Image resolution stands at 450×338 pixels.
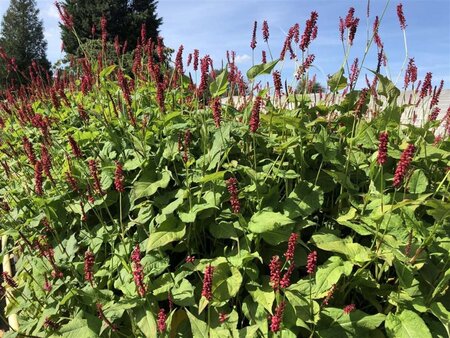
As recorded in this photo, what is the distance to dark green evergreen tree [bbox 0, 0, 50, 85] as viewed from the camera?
134 ft

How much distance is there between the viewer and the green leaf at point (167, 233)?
73.6 inches

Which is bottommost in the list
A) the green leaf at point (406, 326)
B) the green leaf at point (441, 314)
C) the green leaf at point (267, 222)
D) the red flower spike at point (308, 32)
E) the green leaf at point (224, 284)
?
the green leaf at point (406, 326)

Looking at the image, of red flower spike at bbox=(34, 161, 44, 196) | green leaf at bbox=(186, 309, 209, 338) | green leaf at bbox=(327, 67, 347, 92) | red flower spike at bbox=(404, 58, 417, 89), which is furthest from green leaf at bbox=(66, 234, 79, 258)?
red flower spike at bbox=(404, 58, 417, 89)

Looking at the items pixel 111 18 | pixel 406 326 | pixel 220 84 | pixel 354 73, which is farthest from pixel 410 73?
pixel 111 18

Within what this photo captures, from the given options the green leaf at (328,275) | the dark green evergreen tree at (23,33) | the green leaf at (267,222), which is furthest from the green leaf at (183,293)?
the dark green evergreen tree at (23,33)

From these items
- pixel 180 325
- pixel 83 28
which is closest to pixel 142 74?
pixel 180 325

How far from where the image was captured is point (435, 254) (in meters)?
1.79

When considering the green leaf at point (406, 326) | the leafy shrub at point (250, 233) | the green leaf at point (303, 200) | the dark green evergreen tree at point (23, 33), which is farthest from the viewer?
the dark green evergreen tree at point (23, 33)

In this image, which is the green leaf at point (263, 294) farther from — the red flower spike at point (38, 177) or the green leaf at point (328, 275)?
the red flower spike at point (38, 177)

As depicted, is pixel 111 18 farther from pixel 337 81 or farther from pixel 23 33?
pixel 337 81

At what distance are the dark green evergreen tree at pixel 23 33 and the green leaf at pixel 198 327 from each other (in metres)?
→ 42.3

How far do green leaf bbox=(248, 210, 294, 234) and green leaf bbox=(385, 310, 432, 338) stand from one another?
52cm

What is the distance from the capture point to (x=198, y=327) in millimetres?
1755

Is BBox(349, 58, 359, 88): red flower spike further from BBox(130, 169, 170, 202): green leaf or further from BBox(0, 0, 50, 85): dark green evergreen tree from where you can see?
BBox(0, 0, 50, 85): dark green evergreen tree
